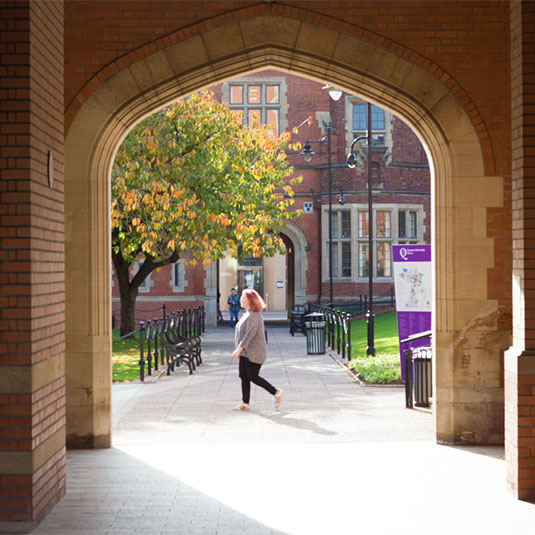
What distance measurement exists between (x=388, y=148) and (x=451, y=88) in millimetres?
22903

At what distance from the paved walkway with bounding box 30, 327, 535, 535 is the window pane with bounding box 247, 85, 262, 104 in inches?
854

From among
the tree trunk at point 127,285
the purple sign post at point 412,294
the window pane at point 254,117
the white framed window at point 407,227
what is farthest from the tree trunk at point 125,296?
the white framed window at point 407,227

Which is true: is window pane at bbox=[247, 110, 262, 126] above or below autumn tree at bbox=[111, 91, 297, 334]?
above

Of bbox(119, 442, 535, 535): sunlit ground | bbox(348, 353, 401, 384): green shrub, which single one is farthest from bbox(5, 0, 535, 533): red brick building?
bbox(348, 353, 401, 384): green shrub

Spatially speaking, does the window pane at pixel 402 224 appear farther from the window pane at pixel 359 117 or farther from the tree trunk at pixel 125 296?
the tree trunk at pixel 125 296

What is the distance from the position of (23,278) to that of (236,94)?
2701 centimetres

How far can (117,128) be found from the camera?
841cm

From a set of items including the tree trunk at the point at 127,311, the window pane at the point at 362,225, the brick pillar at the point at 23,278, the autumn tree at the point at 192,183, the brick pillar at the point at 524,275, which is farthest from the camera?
the window pane at the point at 362,225

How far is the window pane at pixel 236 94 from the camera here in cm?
3133

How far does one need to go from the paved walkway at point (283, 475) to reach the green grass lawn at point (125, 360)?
10.6 feet

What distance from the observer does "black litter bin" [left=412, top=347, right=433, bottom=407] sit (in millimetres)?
10234

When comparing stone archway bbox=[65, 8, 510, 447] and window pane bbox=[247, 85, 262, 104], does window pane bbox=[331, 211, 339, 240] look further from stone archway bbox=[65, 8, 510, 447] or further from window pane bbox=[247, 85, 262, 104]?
stone archway bbox=[65, 8, 510, 447]

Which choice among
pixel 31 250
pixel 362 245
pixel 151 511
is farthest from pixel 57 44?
pixel 362 245

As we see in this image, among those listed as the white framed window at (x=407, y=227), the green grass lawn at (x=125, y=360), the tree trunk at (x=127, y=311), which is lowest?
the green grass lawn at (x=125, y=360)
